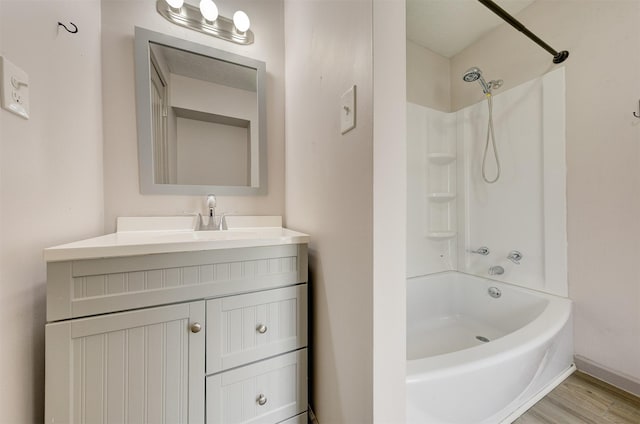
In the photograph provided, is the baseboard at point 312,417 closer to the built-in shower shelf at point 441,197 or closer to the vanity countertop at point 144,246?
the vanity countertop at point 144,246

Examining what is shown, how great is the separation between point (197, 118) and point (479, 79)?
184cm

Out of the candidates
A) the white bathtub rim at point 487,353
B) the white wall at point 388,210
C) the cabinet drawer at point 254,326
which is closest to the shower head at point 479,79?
the white wall at point 388,210

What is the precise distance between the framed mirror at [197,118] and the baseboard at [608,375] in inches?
82.1

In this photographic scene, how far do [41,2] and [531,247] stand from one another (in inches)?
103

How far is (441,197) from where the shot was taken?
1918 millimetres

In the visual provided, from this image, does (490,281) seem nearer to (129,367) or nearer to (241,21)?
(129,367)

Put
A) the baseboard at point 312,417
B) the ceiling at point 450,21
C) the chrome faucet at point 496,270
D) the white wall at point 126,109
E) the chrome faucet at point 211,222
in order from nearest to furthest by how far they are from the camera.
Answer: the baseboard at point 312,417 < the white wall at point 126,109 < the chrome faucet at point 211,222 < the ceiling at point 450,21 < the chrome faucet at point 496,270

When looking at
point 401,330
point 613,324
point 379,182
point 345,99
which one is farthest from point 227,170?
point 613,324

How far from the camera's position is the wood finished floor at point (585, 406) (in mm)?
1044

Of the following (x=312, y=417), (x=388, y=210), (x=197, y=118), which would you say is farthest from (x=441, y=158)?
(x=312, y=417)

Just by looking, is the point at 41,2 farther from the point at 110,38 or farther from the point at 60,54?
the point at 110,38

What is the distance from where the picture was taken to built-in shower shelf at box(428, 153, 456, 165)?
1887mm

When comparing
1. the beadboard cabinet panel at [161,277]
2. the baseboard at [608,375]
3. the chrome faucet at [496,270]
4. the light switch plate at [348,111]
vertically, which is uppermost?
the light switch plate at [348,111]

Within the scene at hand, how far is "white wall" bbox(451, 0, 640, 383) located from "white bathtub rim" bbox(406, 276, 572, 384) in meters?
0.29
